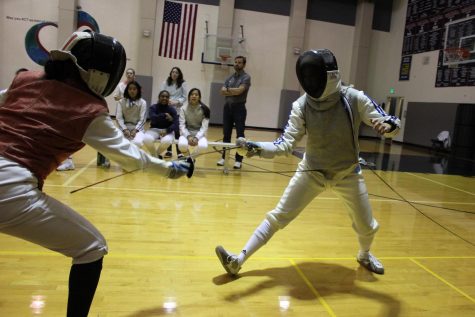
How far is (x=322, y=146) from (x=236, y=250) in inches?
39.1

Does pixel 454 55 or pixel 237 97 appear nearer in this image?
pixel 237 97

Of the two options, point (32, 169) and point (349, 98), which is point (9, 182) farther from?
point (349, 98)

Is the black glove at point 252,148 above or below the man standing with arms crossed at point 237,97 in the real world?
below

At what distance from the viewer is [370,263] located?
2678 millimetres

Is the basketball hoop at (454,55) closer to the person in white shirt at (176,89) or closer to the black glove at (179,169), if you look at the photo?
the person in white shirt at (176,89)

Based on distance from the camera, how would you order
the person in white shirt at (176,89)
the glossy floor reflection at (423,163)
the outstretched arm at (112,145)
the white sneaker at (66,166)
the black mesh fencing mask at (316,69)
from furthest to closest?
the glossy floor reflection at (423,163) → the person in white shirt at (176,89) → the white sneaker at (66,166) → the black mesh fencing mask at (316,69) → the outstretched arm at (112,145)

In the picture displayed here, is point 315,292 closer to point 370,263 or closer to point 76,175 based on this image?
point 370,263

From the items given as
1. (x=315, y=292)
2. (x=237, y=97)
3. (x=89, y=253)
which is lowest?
(x=315, y=292)

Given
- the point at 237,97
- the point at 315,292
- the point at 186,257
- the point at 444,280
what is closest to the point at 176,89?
the point at 237,97

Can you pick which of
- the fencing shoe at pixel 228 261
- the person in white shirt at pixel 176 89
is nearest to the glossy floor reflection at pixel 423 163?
the person in white shirt at pixel 176 89

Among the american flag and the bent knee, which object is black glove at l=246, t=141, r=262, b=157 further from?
the american flag

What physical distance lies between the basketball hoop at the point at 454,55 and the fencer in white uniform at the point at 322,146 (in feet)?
29.9

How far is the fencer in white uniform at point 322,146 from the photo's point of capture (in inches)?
89.4

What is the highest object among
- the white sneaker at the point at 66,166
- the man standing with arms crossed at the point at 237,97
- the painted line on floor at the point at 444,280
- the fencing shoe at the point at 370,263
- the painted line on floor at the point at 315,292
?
the man standing with arms crossed at the point at 237,97
